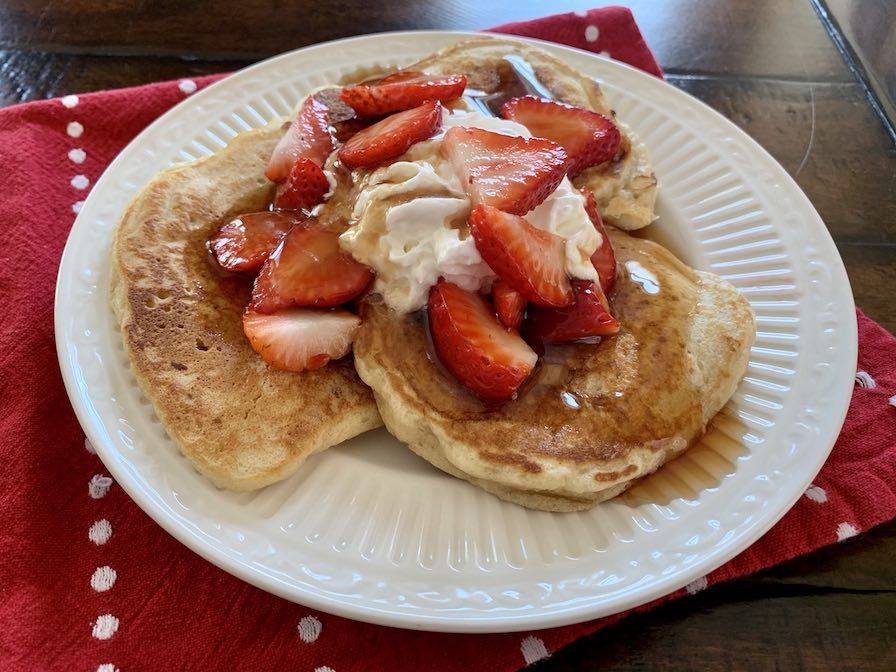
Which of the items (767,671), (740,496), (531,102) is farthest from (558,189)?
(767,671)

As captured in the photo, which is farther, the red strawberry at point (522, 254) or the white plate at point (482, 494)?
the red strawberry at point (522, 254)

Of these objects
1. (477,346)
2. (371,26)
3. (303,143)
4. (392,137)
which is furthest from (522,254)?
(371,26)

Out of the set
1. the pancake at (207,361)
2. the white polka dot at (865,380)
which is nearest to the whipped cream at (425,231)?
the pancake at (207,361)

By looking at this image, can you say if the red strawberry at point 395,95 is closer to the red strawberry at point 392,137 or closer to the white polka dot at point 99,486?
the red strawberry at point 392,137

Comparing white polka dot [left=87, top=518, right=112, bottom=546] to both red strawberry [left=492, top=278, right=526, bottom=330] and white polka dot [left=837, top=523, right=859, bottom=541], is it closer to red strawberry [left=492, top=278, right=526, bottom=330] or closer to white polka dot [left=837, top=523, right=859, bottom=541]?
red strawberry [left=492, top=278, right=526, bottom=330]

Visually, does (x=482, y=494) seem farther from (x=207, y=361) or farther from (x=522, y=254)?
(x=207, y=361)

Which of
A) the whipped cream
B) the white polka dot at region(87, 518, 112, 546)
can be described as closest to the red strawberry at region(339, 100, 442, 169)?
the whipped cream
